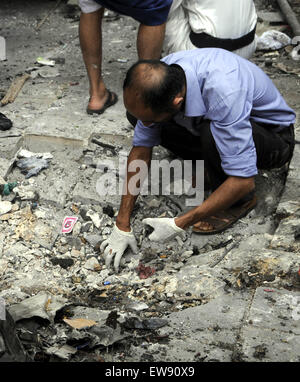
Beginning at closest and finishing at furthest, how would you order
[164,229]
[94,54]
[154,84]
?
[154,84] → [164,229] → [94,54]

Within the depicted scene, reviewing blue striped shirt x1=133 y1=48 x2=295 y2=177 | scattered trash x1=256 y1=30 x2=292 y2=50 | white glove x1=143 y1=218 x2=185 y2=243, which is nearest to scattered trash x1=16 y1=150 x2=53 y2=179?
white glove x1=143 y1=218 x2=185 y2=243

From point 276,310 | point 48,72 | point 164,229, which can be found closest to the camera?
point 276,310

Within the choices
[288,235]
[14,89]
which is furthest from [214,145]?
[14,89]

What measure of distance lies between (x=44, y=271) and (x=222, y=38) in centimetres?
222

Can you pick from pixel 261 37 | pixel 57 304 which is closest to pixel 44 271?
pixel 57 304

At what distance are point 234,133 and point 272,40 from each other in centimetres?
312

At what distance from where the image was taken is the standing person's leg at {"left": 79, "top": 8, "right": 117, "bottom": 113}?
13.5ft

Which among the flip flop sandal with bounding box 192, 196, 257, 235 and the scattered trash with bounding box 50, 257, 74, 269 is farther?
the flip flop sandal with bounding box 192, 196, 257, 235

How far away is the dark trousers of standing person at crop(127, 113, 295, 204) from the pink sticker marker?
0.76 m

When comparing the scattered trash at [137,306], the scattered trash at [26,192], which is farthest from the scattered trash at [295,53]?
the scattered trash at [137,306]

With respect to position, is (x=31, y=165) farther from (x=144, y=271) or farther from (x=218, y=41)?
(x=218, y=41)

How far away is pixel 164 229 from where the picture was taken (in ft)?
10.2

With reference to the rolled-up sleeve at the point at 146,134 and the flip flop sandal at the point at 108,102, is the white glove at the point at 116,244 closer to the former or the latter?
the rolled-up sleeve at the point at 146,134

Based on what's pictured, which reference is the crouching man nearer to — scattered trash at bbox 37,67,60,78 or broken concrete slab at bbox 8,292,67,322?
broken concrete slab at bbox 8,292,67,322
